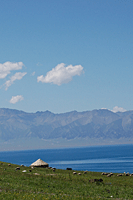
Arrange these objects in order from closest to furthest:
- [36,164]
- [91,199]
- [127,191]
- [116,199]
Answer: [91,199], [116,199], [127,191], [36,164]

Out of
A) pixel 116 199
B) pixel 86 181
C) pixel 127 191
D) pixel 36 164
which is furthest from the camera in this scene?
pixel 36 164

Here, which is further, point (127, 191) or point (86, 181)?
point (86, 181)

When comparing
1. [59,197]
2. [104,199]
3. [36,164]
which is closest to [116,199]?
[104,199]

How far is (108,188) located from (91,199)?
35.2ft

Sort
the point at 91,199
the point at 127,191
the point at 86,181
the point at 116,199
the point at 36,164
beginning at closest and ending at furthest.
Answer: the point at 91,199 < the point at 116,199 < the point at 127,191 < the point at 86,181 < the point at 36,164

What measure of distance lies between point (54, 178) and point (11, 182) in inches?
382

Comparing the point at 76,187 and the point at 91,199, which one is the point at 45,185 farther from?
the point at 91,199

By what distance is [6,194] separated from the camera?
30.9 m

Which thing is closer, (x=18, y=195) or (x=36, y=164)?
(x=18, y=195)

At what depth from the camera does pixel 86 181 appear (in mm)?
46406

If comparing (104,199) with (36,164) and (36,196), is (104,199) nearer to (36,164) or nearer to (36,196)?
(36,196)

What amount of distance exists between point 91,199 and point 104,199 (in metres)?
1.74

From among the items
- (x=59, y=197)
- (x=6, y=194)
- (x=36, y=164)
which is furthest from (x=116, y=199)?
(x=36, y=164)

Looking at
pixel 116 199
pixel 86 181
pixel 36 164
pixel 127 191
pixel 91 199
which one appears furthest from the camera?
pixel 36 164
